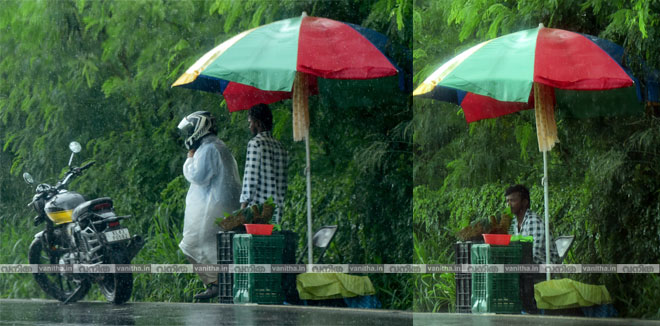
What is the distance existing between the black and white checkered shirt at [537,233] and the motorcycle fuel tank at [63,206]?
3.12m

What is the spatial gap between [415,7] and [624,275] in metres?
2.35

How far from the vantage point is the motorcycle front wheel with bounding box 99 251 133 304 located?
284 inches

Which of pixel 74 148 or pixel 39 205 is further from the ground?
pixel 74 148

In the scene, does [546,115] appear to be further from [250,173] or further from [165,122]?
[165,122]

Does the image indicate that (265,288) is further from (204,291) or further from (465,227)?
(465,227)

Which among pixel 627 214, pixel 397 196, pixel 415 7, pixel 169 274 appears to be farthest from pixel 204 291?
pixel 627 214

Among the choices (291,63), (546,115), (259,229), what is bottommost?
(259,229)

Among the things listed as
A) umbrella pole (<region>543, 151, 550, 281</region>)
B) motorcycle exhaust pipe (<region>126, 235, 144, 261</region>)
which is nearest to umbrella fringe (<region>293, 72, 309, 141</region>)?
motorcycle exhaust pipe (<region>126, 235, 144, 261</region>)

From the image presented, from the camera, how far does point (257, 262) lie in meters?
6.98

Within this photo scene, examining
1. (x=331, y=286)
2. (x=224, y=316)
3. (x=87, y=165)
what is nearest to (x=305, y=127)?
(x=331, y=286)

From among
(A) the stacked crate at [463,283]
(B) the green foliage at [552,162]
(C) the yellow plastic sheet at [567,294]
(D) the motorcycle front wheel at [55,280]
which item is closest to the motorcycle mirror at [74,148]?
(D) the motorcycle front wheel at [55,280]

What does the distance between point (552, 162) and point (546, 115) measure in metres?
0.30

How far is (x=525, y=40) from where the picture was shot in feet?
20.8

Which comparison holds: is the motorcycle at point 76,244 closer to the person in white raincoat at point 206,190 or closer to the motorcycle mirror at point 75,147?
the motorcycle mirror at point 75,147
